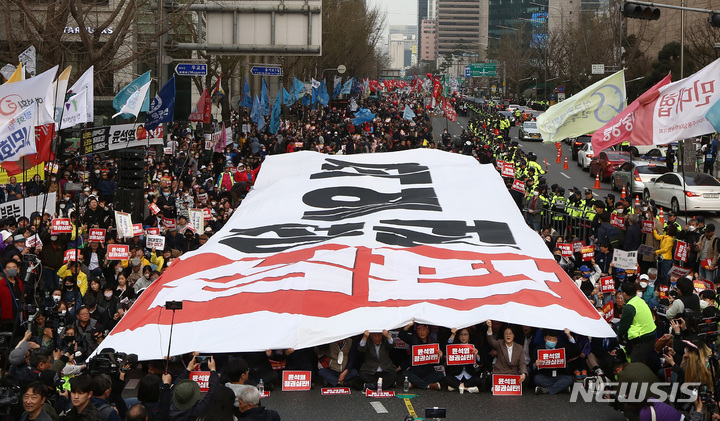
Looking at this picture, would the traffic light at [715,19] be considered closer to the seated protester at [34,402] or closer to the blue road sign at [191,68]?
the blue road sign at [191,68]

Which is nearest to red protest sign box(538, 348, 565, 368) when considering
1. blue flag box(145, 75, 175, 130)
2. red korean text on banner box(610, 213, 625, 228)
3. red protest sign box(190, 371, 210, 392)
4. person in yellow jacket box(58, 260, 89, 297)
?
red protest sign box(190, 371, 210, 392)

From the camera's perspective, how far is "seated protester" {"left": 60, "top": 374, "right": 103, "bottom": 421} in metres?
7.61

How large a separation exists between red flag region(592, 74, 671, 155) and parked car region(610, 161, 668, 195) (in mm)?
13304

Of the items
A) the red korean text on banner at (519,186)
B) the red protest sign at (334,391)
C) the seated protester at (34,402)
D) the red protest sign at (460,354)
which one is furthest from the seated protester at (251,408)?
the red korean text on banner at (519,186)

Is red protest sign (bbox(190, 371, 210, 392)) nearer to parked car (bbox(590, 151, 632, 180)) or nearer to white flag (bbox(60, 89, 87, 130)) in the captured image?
white flag (bbox(60, 89, 87, 130))

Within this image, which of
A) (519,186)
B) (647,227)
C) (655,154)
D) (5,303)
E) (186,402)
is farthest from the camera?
(655,154)

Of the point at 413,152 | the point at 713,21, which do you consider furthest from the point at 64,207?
the point at 713,21

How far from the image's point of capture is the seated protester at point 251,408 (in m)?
7.82

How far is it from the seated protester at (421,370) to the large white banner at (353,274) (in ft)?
0.78

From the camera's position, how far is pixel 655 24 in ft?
230

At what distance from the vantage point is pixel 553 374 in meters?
11.5


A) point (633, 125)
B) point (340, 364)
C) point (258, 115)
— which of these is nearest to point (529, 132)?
point (258, 115)

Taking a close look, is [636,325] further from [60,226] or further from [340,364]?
[60,226]

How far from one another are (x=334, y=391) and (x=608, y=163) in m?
24.3
